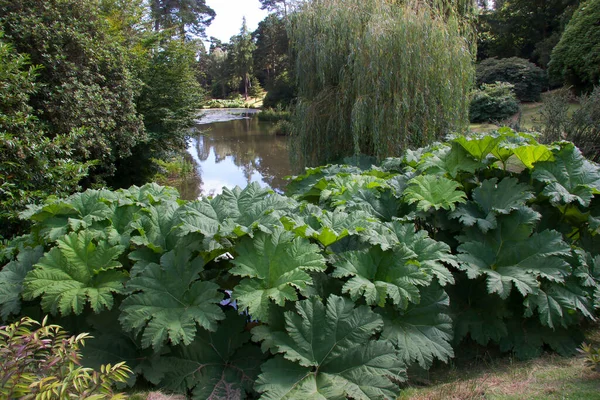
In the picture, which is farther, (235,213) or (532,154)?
(532,154)

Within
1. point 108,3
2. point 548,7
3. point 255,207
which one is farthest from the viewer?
point 548,7

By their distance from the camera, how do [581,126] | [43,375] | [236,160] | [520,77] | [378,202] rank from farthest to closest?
1. [520,77]
2. [236,160]
3. [581,126]
4. [378,202]
5. [43,375]

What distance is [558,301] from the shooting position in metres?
2.53

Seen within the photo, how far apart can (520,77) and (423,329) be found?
1947 centimetres

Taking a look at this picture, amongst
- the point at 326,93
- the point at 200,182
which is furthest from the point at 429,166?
the point at 200,182

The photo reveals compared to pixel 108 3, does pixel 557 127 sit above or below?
below

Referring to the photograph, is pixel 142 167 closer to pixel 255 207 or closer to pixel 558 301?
pixel 255 207

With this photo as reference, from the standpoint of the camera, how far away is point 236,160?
17234 mm

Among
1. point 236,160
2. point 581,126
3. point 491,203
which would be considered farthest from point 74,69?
point 236,160

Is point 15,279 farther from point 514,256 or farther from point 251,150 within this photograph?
point 251,150

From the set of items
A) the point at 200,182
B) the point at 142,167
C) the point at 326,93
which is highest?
the point at 326,93

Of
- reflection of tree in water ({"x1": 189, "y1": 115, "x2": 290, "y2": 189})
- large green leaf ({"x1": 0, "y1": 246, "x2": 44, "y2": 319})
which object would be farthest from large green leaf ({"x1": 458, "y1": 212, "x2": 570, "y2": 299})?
reflection of tree in water ({"x1": 189, "y1": 115, "x2": 290, "y2": 189})

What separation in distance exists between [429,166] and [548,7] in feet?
83.7

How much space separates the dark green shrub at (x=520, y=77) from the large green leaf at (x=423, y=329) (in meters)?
18.5
